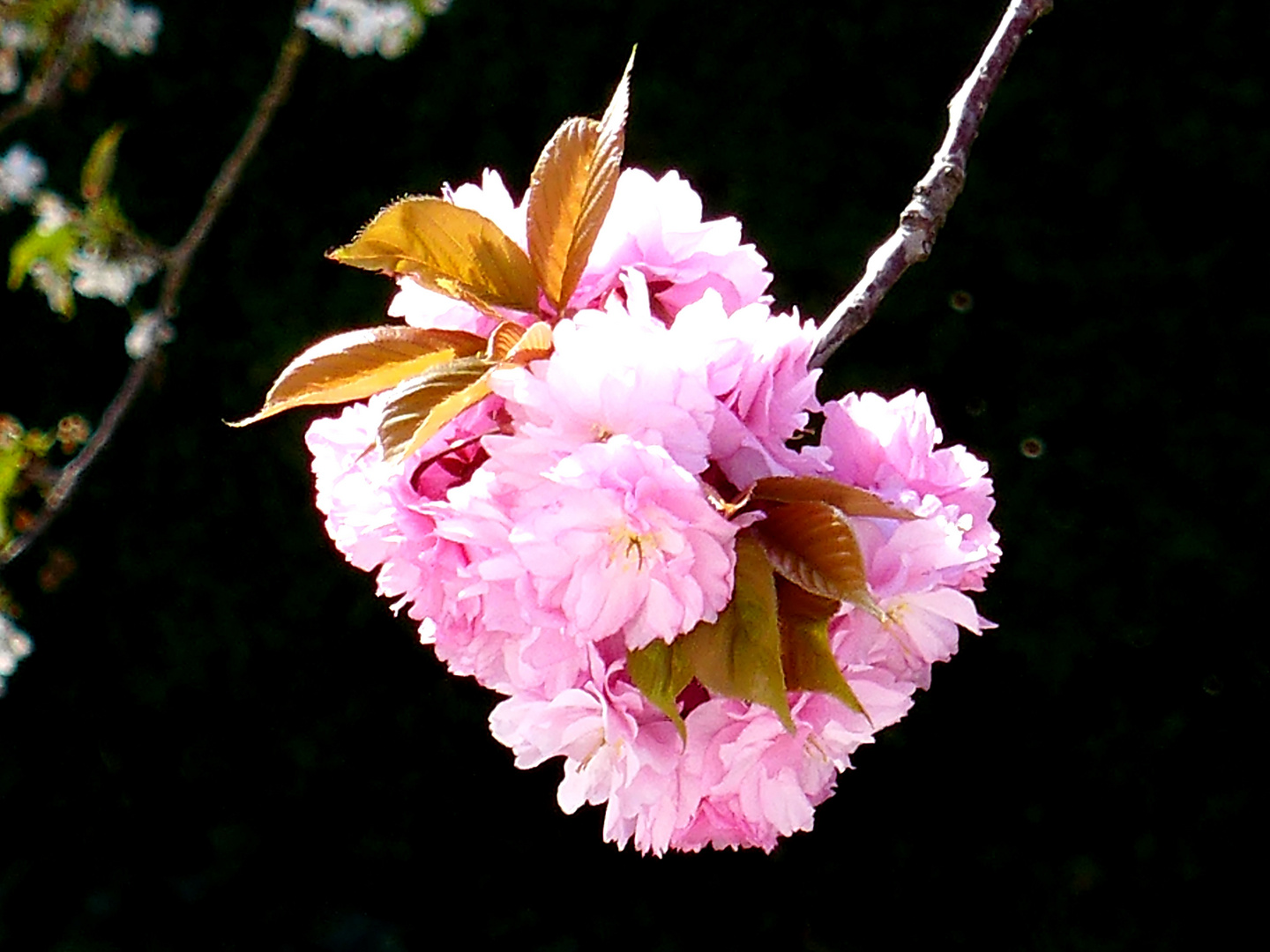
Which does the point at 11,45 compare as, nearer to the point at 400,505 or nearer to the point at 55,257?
the point at 55,257

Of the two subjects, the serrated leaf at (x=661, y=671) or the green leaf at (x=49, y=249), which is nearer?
the serrated leaf at (x=661, y=671)

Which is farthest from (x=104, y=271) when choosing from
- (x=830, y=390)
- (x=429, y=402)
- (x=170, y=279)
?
(x=429, y=402)

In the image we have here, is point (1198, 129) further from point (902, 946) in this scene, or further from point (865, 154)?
point (902, 946)

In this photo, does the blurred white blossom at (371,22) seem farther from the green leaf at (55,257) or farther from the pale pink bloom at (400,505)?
the pale pink bloom at (400,505)

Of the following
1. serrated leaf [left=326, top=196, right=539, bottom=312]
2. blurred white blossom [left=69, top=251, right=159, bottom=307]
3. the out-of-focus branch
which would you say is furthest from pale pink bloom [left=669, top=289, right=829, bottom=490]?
blurred white blossom [left=69, top=251, right=159, bottom=307]

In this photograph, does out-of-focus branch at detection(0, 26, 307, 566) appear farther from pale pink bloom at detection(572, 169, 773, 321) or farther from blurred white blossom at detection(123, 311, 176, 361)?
pale pink bloom at detection(572, 169, 773, 321)

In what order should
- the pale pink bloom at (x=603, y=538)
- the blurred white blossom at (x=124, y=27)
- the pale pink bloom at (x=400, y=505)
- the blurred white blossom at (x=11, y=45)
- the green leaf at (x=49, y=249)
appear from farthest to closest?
the blurred white blossom at (x=124, y=27)
the blurred white blossom at (x=11, y=45)
the green leaf at (x=49, y=249)
the pale pink bloom at (x=400, y=505)
the pale pink bloom at (x=603, y=538)

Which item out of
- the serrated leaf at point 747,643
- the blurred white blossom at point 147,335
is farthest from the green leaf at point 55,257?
the serrated leaf at point 747,643

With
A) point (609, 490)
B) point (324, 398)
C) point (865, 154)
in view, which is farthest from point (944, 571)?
point (865, 154)
